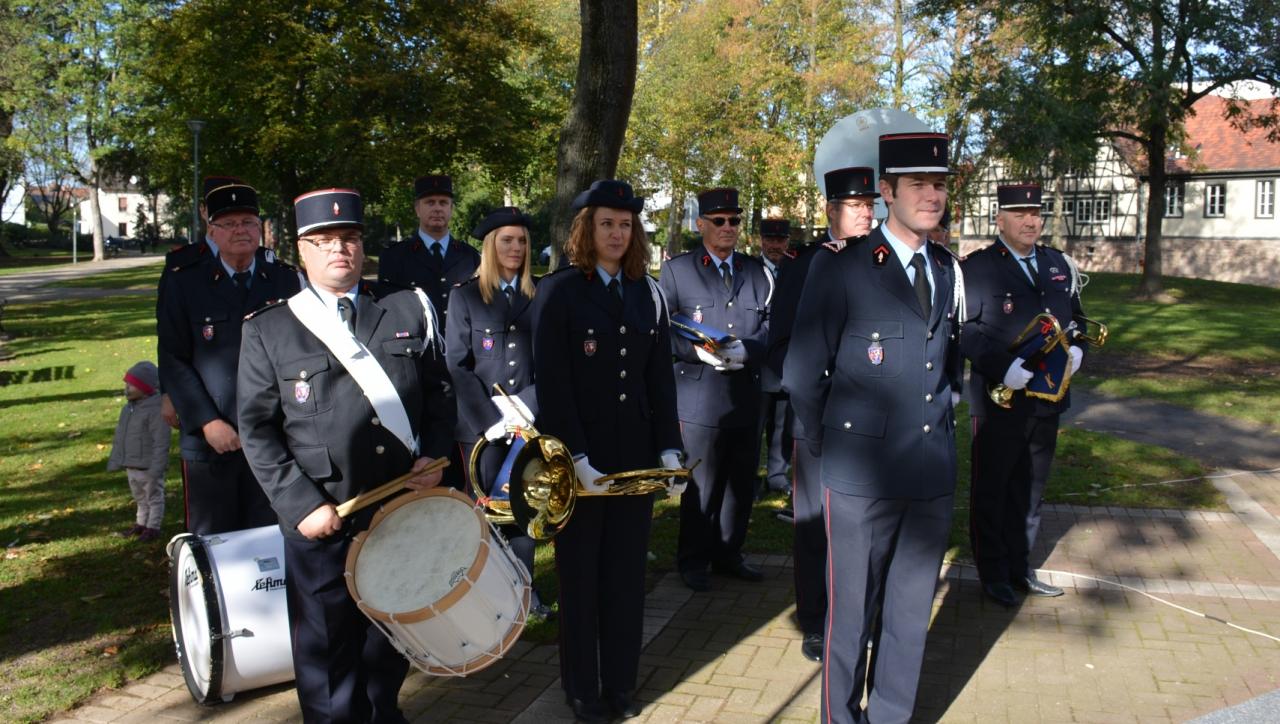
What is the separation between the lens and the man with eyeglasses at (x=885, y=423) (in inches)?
176

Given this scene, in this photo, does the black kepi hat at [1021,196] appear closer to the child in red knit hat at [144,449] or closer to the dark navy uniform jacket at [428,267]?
the dark navy uniform jacket at [428,267]

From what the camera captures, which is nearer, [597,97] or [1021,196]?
[1021,196]

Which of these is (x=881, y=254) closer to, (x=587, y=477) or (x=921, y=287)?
(x=921, y=287)

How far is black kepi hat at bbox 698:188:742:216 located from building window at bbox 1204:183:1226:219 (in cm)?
5363

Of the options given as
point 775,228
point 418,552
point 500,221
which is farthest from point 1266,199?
point 418,552

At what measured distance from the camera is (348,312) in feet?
14.2

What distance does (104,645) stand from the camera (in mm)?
5898

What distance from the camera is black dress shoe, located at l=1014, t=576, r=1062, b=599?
259 inches

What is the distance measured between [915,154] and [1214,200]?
56160 mm

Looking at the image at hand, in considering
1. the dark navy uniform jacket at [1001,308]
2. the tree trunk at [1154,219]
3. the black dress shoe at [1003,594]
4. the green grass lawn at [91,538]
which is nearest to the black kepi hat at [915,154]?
the dark navy uniform jacket at [1001,308]

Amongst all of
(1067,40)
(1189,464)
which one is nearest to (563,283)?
(1189,464)

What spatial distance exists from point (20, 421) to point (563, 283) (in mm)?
11763

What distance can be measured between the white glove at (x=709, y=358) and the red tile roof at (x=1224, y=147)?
5003cm

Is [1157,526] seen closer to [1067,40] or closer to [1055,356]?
[1055,356]
